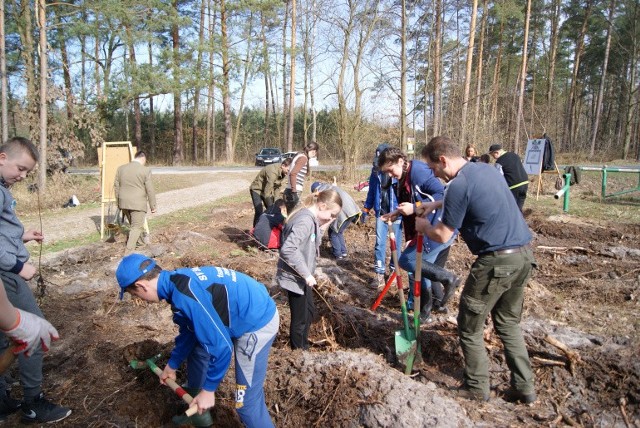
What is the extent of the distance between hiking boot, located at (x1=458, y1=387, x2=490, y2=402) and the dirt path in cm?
815

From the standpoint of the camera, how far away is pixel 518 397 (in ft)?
10.7

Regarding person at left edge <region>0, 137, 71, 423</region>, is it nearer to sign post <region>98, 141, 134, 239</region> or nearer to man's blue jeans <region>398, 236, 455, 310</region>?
man's blue jeans <region>398, 236, 455, 310</region>

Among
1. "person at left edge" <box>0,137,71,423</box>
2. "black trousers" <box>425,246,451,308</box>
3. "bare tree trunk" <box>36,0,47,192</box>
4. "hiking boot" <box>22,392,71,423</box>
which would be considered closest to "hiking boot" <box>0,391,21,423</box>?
"person at left edge" <box>0,137,71,423</box>

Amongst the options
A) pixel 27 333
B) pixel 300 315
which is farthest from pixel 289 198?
pixel 27 333

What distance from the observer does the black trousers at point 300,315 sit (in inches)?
141

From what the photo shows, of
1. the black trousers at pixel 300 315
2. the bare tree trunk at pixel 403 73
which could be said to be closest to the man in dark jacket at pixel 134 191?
the black trousers at pixel 300 315

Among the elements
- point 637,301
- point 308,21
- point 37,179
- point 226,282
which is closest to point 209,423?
point 226,282

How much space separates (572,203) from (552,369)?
10584mm

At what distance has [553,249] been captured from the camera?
7.34 m

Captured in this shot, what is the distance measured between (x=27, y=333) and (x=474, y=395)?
2.92 m

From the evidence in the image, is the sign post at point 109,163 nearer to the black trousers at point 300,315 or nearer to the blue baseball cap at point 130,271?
the black trousers at point 300,315

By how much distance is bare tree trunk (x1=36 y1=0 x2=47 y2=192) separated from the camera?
11594 millimetres

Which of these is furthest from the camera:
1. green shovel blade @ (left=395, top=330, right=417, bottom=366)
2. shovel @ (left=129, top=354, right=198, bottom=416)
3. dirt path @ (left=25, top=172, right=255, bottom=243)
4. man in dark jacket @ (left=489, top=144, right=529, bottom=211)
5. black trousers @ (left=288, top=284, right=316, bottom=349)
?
dirt path @ (left=25, top=172, right=255, bottom=243)

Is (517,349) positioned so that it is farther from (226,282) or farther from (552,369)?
(226,282)
